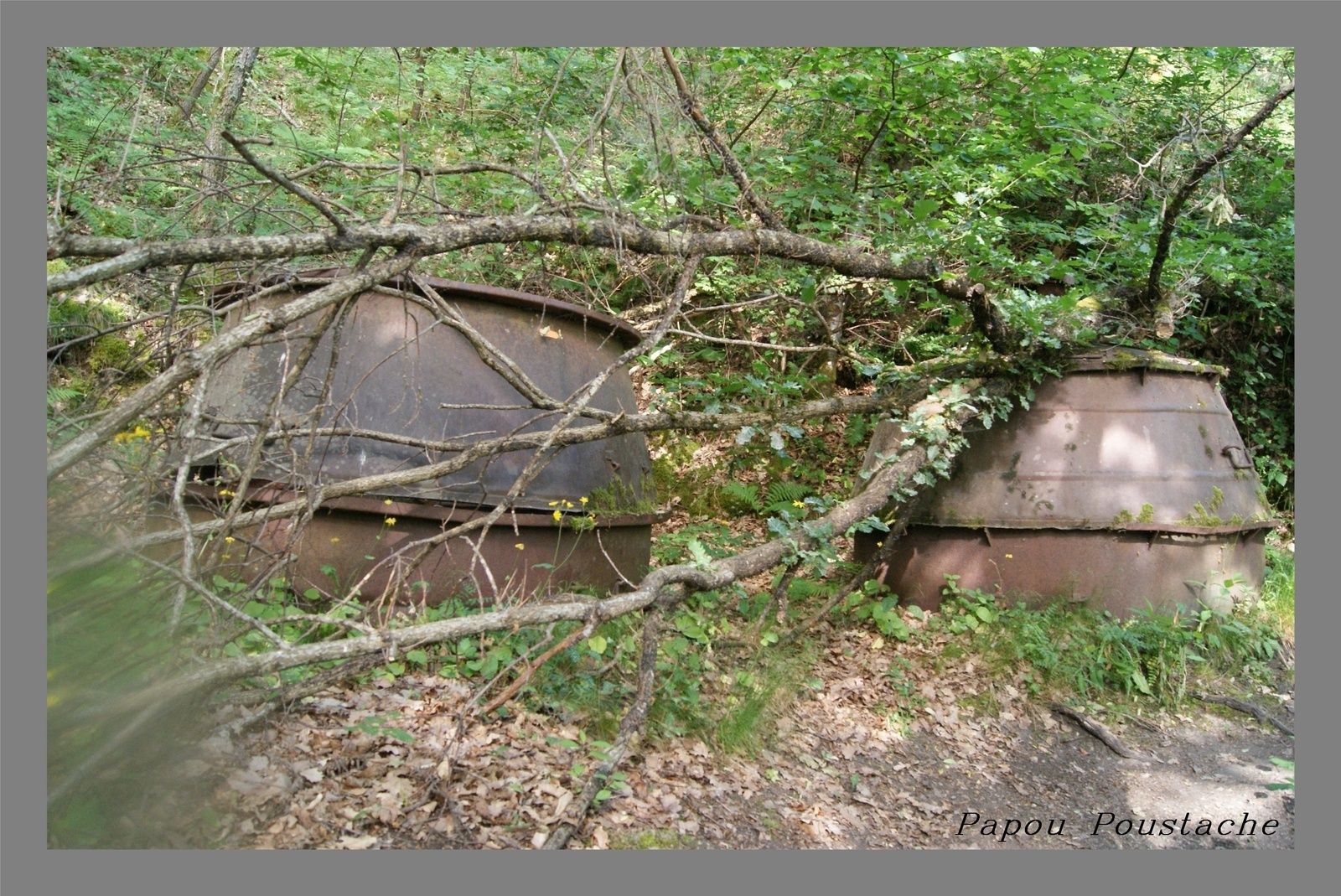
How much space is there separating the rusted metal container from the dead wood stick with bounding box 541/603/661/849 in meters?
3.08

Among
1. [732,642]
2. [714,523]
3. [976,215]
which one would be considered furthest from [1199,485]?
[714,523]

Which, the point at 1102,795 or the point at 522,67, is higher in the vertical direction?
the point at 522,67

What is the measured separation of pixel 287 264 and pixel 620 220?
76.1 inches

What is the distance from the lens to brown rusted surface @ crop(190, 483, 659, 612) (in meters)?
4.96

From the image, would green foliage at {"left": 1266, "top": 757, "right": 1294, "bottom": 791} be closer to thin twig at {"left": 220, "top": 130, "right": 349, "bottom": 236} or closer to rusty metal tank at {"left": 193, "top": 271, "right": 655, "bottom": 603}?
rusty metal tank at {"left": 193, "top": 271, "right": 655, "bottom": 603}

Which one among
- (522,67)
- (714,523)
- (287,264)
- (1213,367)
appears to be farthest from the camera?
(714,523)

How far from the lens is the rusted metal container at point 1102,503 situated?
6.18 meters

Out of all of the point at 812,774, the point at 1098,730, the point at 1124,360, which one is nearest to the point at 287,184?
the point at 812,774

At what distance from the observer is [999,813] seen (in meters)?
4.53

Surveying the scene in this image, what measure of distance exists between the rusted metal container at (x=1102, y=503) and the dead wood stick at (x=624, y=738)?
3085 mm

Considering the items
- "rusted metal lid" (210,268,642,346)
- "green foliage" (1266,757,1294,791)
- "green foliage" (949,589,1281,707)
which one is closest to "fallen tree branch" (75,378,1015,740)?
"green foliage" (949,589,1281,707)

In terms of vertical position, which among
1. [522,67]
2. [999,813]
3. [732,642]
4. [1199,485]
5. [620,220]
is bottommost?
[999,813]

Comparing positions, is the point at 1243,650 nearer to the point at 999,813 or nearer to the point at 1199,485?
the point at 1199,485

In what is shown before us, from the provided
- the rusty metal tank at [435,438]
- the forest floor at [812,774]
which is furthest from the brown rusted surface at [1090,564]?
the rusty metal tank at [435,438]
